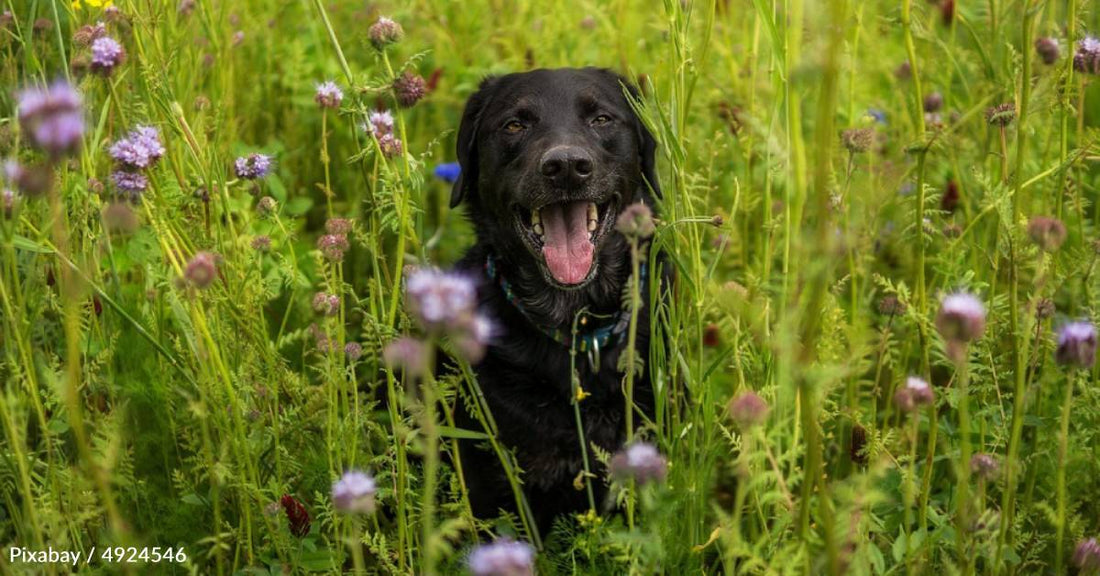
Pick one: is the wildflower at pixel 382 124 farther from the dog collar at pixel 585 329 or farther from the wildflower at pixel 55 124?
the wildflower at pixel 55 124

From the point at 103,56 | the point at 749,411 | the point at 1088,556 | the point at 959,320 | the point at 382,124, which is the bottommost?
the point at 1088,556

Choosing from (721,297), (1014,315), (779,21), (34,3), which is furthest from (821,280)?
(34,3)

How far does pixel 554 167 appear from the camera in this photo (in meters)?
2.72

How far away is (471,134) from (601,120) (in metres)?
0.47

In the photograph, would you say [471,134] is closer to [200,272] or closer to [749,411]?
[200,272]

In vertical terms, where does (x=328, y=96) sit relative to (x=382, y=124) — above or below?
above

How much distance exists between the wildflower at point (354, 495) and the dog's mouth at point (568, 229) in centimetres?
134

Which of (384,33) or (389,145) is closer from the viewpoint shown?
(384,33)

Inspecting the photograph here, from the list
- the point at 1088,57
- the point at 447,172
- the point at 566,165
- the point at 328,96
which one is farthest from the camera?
the point at 447,172

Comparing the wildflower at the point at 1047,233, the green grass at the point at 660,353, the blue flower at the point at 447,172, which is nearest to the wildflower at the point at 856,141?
the green grass at the point at 660,353

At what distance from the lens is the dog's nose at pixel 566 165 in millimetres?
2701

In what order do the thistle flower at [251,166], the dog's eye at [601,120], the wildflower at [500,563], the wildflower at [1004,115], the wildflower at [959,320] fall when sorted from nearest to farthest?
the wildflower at [500,563]
the wildflower at [959,320]
the wildflower at [1004,115]
the thistle flower at [251,166]
the dog's eye at [601,120]

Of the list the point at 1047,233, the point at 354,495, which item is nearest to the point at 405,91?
the point at 354,495

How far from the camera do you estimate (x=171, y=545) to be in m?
2.41
